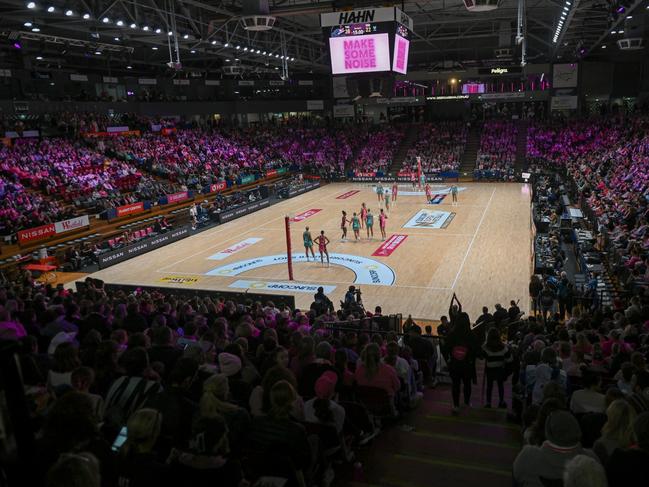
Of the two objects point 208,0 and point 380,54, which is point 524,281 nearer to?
point 380,54

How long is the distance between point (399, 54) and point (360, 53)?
146 cm

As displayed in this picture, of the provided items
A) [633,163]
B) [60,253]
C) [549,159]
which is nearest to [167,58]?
[60,253]

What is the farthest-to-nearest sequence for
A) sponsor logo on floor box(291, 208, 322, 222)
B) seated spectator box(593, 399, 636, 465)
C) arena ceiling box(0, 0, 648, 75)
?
sponsor logo on floor box(291, 208, 322, 222) → arena ceiling box(0, 0, 648, 75) → seated spectator box(593, 399, 636, 465)

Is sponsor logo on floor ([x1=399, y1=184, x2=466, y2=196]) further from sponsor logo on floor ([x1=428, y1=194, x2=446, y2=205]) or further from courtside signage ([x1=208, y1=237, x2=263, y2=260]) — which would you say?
courtside signage ([x1=208, y1=237, x2=263, y2=260])

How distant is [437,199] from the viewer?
37.6 m

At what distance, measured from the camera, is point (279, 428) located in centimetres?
407

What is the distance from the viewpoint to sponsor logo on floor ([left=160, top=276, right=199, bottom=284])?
20938 mm

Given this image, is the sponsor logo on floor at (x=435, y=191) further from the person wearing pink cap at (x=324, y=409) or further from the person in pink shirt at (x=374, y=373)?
the person wearing pink cap at (x=324, y=409)

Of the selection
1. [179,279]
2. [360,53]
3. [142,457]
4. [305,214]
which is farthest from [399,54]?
[142,457]

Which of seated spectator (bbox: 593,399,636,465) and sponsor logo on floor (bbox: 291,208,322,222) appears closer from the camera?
seated spectator (bbox: 593,399,636,465)

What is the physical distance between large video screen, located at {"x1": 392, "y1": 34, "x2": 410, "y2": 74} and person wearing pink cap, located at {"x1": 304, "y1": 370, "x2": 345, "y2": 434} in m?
15.1

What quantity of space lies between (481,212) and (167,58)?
30800 mm

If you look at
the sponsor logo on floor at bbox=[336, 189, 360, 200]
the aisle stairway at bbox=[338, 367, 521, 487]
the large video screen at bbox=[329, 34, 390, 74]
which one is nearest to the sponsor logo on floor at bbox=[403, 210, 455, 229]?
the sponsor logo on floor at bbox=[336, 189, 360, 200]

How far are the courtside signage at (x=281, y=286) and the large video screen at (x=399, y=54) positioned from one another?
25.9ft
